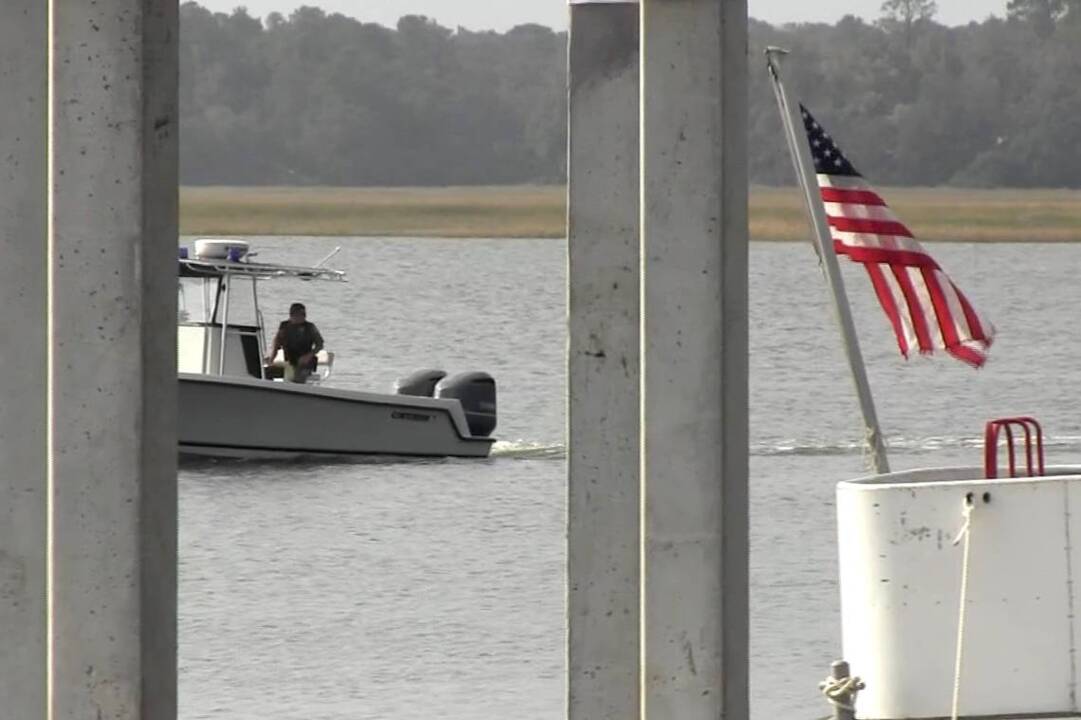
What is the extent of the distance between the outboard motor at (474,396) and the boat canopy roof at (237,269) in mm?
3072

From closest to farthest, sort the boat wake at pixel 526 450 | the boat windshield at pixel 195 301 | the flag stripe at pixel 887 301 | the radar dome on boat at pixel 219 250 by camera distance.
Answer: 1. the flag stripe at pixel 887 301
2. the radar dome on boat at pixel 219 250
3. the boat windshield at pixel 195 301
4. the boat wake at pixel 526 450

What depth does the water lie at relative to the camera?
1788cm

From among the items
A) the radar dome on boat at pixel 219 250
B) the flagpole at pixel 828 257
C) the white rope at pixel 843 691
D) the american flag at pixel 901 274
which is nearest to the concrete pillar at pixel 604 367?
the white rope at pixel 843 691

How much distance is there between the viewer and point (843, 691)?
29.8 ft

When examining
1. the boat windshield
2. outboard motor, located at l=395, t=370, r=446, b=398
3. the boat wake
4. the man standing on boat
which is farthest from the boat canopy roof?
the boat wake

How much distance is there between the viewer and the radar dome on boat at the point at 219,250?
29016mm

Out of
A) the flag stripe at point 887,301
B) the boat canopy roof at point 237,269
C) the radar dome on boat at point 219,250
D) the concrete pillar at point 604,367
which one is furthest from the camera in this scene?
the radar dome on boat at point 219,250

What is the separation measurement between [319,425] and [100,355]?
25.4 metres

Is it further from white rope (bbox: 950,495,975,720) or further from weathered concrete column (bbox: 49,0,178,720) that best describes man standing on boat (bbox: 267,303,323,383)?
weathered concrete column (bbox: 49,0,178,720)

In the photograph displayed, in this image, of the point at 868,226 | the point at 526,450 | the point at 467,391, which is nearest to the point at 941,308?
the point at 868,226

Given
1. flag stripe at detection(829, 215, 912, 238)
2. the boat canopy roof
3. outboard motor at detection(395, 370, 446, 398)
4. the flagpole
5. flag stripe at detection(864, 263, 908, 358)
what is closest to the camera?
the flagpole

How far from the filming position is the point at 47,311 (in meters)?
5.94

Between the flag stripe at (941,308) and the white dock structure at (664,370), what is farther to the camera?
the flag stripe at (941,308)

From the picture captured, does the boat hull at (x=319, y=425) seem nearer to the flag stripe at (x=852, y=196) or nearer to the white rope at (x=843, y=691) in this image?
the flag stripe at (x=852, y=196)
